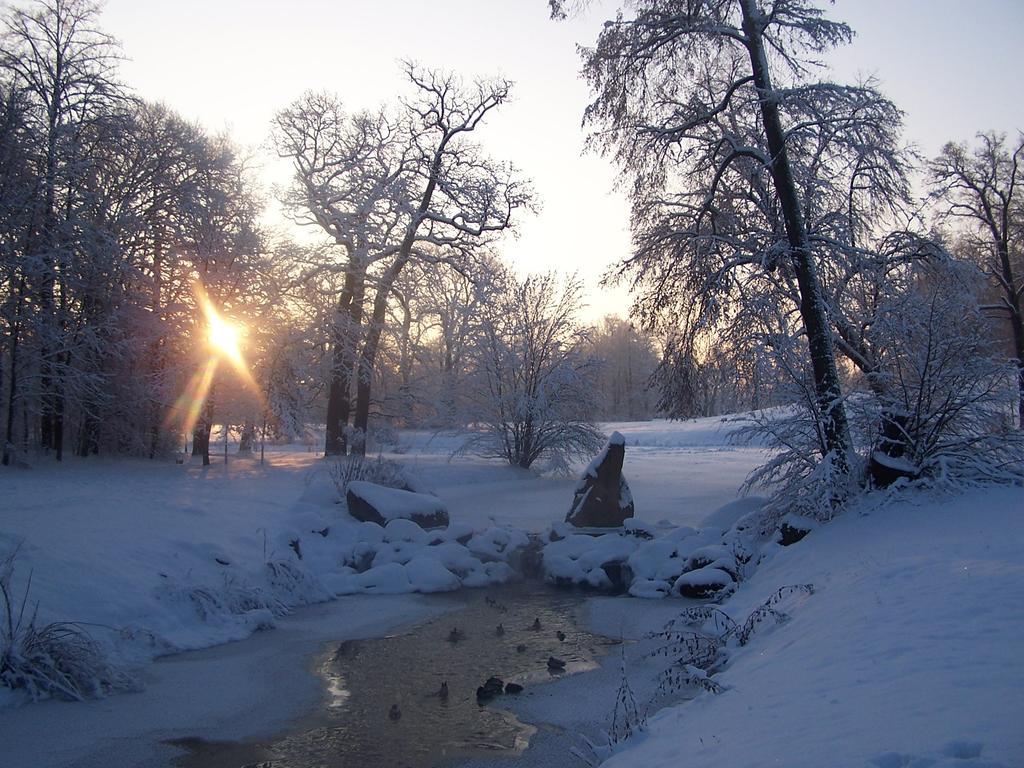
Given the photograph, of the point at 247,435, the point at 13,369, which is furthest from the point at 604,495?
the point at 247,435

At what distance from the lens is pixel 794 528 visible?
33.3 feet

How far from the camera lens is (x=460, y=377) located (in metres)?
24.1

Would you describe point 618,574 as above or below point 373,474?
below

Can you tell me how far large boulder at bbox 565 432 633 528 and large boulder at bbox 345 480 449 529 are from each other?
2726mm

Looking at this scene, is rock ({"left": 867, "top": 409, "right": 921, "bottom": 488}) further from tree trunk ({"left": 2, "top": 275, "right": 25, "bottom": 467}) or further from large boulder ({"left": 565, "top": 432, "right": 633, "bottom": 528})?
tree trunk ({"left": 2, "top": 275, "right": 25, "bottom": 467})

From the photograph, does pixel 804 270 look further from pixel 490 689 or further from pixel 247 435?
pixel 247 435

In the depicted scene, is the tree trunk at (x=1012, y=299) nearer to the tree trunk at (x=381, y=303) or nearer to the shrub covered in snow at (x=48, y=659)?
the tree trunk at (x=381, y=303)

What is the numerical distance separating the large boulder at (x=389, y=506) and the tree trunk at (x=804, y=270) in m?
7.28

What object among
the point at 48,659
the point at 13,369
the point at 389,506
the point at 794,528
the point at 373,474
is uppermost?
the point at 13,369

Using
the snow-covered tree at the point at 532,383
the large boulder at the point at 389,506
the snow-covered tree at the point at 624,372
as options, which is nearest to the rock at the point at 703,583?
the large boulder at the point at 389,506

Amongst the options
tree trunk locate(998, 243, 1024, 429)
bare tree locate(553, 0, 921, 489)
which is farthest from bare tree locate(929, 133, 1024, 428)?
bare tree locate(553, 0, 921, 489)

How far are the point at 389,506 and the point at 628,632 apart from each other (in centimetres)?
649

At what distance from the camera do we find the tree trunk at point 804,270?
10.4 m

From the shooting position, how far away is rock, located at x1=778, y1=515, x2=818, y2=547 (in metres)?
10.0
